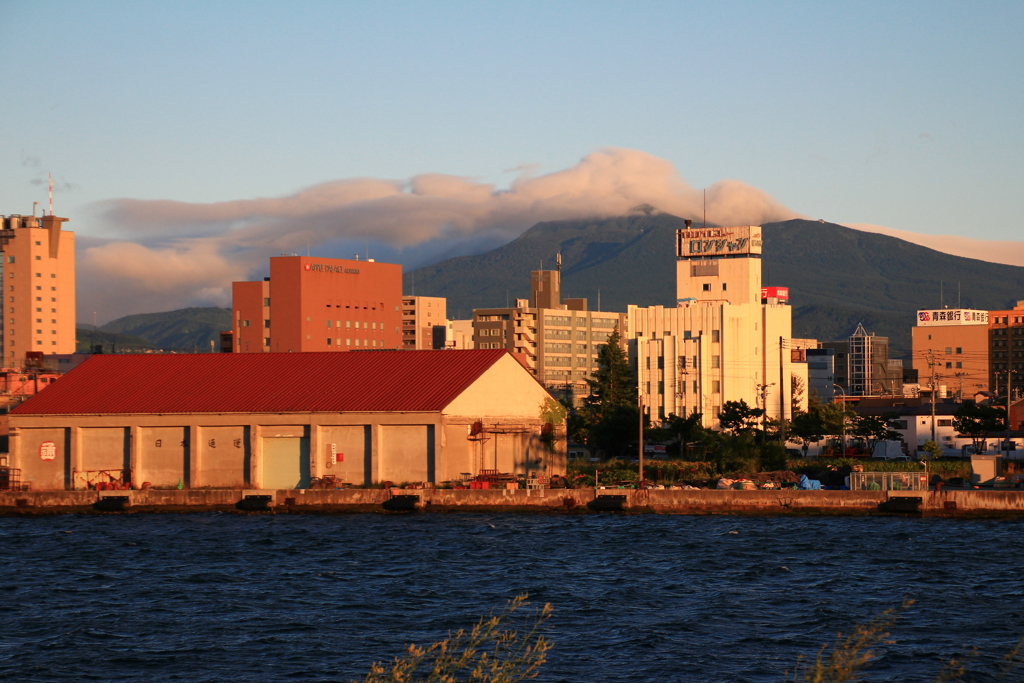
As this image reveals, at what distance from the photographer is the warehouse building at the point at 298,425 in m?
Result: 74.6

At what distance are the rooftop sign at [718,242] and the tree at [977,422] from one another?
6983 centimetres

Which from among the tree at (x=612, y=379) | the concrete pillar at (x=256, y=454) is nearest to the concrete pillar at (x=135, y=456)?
the concrete pillar at (x=256, y=454)

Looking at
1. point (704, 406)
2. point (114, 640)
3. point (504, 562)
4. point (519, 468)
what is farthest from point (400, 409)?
point (704, 406)

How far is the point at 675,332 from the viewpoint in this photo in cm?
17075

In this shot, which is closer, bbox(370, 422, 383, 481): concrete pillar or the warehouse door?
bbox(370, 422, 383, 481): concrete pillar

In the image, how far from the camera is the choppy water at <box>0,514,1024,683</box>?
3300 cm

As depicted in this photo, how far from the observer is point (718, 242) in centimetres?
18400

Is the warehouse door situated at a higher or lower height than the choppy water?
higher

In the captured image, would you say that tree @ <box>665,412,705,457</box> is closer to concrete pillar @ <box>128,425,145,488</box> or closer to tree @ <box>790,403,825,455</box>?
Result: tree @ <box>790,403,825,455</box>

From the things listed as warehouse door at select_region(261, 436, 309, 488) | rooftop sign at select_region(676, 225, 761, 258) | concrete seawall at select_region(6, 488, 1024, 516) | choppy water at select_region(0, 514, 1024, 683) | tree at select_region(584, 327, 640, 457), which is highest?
rooftop sign at select_region(676, 225, 761, 258)

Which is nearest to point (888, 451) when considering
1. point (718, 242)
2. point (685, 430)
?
point (685, 430)

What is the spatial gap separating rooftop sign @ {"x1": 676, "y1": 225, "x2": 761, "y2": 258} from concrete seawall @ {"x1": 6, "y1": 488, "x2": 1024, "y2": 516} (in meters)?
115

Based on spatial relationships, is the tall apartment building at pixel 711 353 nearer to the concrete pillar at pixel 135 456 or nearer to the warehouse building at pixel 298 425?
the warehouse building at pixel 298 425

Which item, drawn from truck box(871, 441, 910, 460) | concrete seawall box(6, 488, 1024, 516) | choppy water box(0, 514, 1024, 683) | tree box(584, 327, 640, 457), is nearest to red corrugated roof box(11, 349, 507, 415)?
concrete seawall box(6, 488, 1024, 516)
